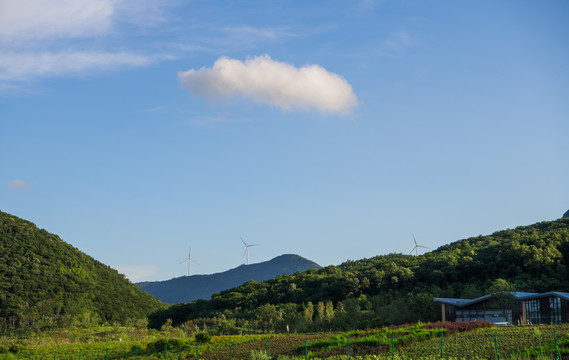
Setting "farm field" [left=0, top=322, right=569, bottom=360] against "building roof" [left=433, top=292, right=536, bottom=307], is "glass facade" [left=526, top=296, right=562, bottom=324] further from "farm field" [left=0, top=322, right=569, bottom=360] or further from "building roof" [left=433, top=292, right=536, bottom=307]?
"farm field" [left=0, top=322, right=569, bottom=360]

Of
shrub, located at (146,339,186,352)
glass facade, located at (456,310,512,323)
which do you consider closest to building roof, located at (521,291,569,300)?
glass facade, located at (456,310,512,323)

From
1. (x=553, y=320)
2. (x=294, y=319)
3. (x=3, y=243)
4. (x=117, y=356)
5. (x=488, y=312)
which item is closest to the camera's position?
(x=117, y=356)

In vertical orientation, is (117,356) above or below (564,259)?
below

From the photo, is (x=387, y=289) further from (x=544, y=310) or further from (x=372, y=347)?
(x=372, y=347)

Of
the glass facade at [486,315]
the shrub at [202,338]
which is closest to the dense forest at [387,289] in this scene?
the glass facade at [486,315]

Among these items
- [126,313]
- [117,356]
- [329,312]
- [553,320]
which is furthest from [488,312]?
[126,313]

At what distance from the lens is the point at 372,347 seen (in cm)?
3838

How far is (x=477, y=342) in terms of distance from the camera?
3788cm

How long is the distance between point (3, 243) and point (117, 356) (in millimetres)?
77262

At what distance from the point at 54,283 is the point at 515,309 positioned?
80543mm

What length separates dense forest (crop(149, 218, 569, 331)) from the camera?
7556cm

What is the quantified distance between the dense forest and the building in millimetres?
3519

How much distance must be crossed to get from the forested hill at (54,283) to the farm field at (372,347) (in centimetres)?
4277

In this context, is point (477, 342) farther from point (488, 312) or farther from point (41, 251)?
point (41, 251)
